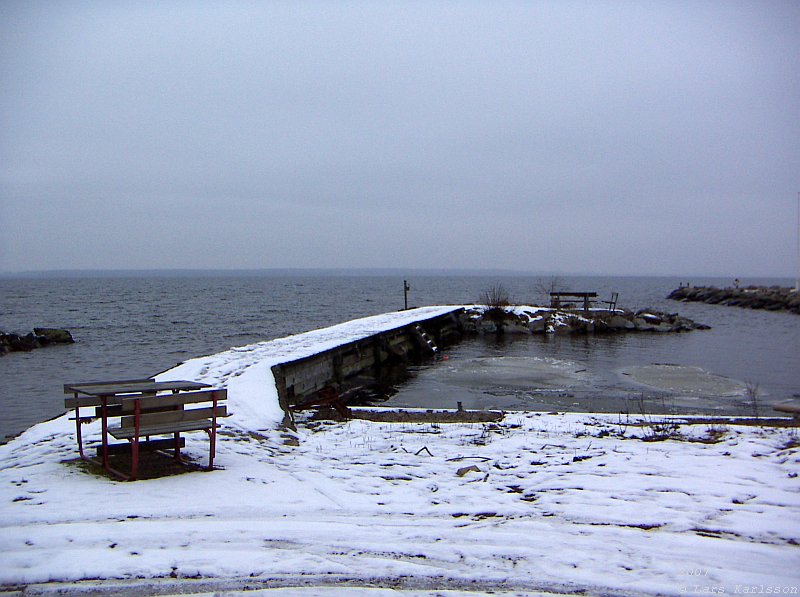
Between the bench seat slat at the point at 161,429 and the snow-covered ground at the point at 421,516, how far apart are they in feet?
1.54

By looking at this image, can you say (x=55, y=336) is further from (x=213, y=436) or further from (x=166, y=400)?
(x=213, y=436)

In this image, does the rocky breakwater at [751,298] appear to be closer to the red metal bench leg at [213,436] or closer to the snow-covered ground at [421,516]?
the snow-covered ground at [421,516]

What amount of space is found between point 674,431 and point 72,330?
36.8 m

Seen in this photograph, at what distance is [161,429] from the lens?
21.4ft

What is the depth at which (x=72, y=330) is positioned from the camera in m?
37.6

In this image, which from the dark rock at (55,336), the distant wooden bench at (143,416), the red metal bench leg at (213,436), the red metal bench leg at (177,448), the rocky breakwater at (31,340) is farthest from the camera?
the dark rock at (55,336)

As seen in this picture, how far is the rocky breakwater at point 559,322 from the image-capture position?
33312mm

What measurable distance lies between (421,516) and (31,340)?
29.4 m

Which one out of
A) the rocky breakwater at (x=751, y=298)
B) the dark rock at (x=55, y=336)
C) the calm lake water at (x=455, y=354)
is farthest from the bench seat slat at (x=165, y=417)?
the rocky breakwater at (x=751, y=298)

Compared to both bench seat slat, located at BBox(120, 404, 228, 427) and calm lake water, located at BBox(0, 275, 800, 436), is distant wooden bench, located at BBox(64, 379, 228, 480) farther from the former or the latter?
calm lake water, located at BBox(0, 275, 800, 436)

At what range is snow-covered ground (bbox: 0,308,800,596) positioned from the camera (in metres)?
4.37

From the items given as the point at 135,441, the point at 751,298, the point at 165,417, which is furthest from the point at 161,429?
the point at 751,298

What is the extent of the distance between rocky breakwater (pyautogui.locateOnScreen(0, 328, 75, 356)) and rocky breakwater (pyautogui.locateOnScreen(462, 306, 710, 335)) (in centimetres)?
2028

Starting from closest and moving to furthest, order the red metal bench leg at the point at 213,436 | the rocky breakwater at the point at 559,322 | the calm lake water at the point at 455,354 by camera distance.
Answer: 1. the red metal bench leg at the point at 213,436
2. the calm lake water at the point at 455,354
3. the rocky breakwater at the point at 559,322
